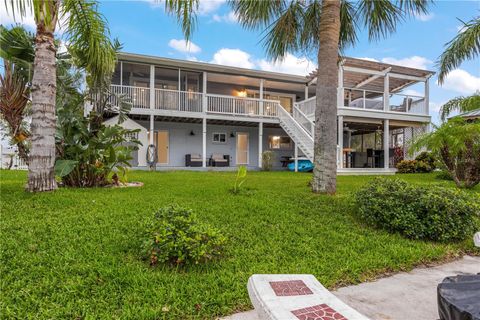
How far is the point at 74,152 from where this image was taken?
6.43m

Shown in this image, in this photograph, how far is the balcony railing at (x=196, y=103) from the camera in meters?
14.6

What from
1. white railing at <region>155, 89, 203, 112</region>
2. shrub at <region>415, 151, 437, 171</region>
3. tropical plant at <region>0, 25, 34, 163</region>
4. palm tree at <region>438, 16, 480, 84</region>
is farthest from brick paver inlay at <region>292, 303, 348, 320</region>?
shrub at <region>415, 151, 437, 171</region>

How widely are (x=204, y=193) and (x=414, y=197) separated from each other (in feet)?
13.2

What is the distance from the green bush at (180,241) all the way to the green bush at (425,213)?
2.63 meters

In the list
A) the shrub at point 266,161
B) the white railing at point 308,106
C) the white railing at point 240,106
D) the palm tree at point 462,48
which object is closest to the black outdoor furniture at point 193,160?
the white railing at point 240,106

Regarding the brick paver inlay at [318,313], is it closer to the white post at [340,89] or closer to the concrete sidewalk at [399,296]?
the concrete sidewalk at [399,296]

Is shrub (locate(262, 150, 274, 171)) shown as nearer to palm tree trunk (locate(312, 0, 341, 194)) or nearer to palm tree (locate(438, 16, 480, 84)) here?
palm tree (locate(438, 16, 480, 84))

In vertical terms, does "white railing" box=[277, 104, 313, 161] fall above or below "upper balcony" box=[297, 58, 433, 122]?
below

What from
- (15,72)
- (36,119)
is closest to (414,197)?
(36,119)

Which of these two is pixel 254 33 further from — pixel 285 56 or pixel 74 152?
pixel 74 152

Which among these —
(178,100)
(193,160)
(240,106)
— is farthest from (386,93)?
(193,160)

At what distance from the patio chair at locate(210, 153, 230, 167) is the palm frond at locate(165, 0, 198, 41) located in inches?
532

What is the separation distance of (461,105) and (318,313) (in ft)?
52.3

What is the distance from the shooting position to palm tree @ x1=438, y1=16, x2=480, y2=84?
7.55 metres
